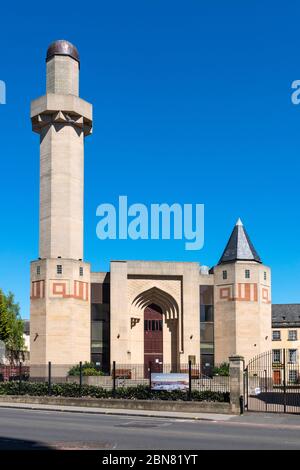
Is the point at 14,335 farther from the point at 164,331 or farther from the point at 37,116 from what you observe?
the point at 37,116

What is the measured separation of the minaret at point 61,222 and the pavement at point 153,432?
28177 mm

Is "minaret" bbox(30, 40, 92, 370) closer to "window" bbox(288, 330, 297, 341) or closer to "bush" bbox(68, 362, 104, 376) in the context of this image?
"bush" bbox(68, 362, 104, 376)

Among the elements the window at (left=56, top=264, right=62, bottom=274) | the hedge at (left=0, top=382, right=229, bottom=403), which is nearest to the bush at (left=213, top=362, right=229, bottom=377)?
the window at (left=56, top=264, right=62, bottom=274)

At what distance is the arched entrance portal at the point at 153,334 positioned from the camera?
6762cm

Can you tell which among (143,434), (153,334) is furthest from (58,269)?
(143,434)

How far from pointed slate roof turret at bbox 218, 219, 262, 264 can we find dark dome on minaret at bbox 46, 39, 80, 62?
23.6 meters

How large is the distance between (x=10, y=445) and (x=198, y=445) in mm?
5110

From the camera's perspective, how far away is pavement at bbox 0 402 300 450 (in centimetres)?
1858

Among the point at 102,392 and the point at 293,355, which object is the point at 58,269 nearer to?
the point at 102,392

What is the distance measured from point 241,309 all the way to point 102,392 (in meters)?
28.7

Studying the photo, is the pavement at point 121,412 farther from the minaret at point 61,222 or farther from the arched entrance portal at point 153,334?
the arched entrance portal at point 153,334

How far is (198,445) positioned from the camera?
18.6 m

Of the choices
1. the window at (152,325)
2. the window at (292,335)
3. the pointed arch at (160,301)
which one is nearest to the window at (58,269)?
the pointed arch at (160,301)
